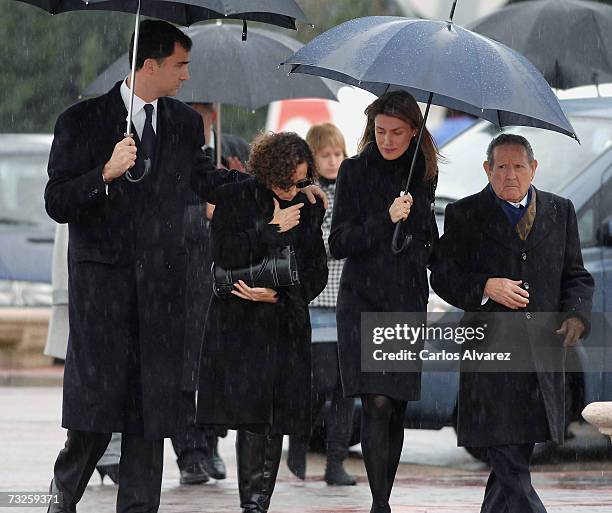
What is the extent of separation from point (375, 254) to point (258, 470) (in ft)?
3.52

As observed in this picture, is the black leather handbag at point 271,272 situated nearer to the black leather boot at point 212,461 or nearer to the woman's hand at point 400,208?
the woman's hand at point 400,208

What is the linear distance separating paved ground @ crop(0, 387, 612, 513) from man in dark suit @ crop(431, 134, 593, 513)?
1.26 metres

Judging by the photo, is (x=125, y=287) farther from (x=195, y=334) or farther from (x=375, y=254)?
(x=195, y=334)

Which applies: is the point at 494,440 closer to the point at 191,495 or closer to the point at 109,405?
the point at 109,405

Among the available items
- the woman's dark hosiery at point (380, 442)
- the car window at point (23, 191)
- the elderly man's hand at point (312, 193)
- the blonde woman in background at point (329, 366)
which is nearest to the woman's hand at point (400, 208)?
the elderly man's hand at point (312, 193)

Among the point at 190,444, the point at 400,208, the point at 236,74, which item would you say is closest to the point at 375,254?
the point at 400,208

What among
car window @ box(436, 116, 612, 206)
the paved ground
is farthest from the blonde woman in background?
car window @ box(436, 116, 612, 206)

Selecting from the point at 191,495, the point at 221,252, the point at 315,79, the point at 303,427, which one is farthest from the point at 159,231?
the point at 315,79

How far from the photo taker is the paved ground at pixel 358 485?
28.9 ft

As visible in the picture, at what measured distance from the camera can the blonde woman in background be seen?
32.2ft

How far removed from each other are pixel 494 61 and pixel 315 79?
302 cm

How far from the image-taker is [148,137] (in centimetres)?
740

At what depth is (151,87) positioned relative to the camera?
24.3 feet

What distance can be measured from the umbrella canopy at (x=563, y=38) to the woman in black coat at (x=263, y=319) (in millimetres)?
2040
